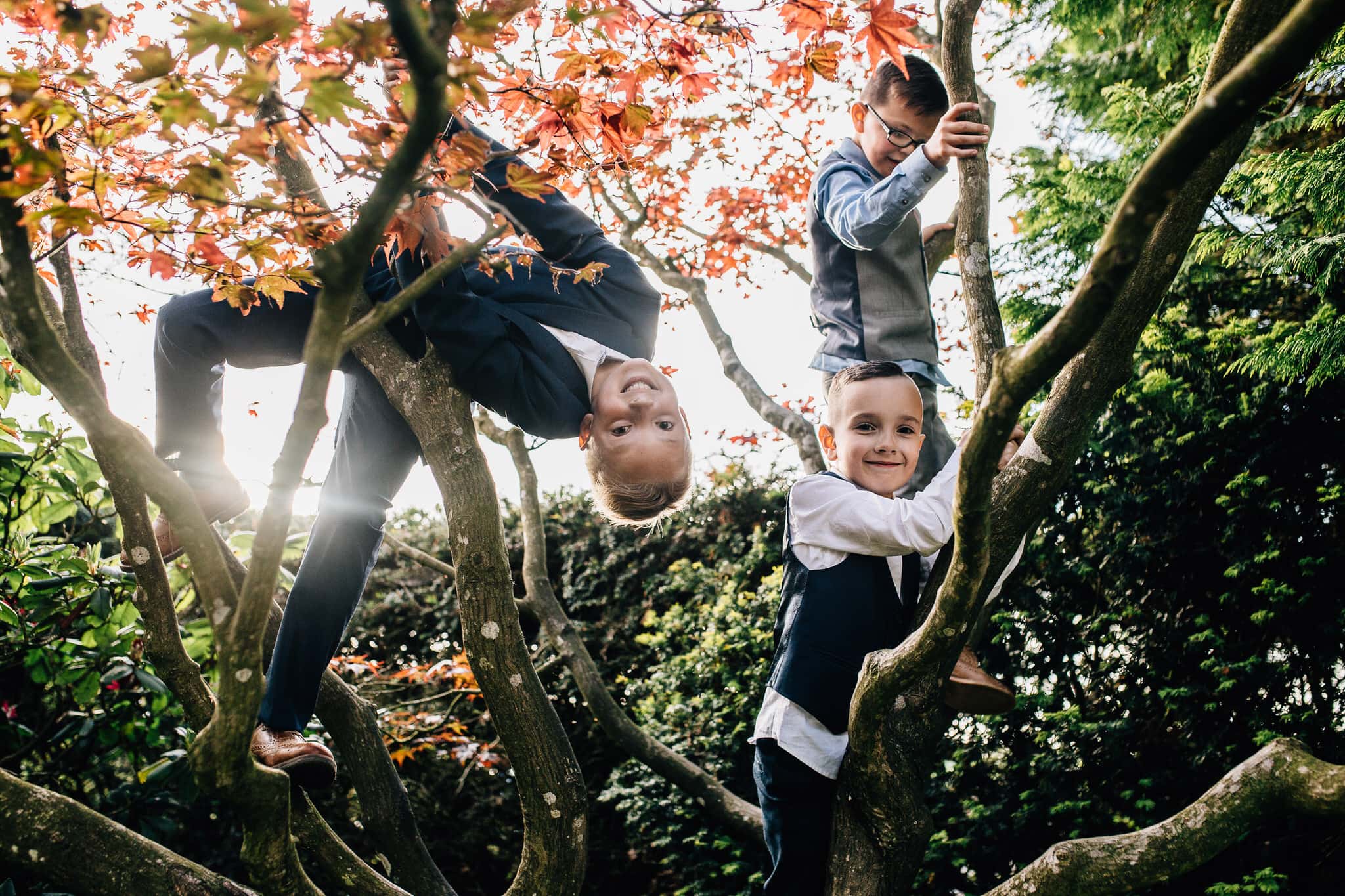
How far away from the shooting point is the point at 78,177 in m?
1.72

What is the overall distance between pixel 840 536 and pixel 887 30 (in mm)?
1165

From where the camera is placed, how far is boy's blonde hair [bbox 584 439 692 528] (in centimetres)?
227

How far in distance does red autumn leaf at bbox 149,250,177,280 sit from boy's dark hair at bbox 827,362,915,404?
1.64m

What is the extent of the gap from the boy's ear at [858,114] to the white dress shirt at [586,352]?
1.25 metres

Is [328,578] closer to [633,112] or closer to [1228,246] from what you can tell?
[633,112]

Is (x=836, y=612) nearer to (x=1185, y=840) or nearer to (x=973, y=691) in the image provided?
(x=973, y=691)

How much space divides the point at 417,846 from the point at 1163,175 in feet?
8.92

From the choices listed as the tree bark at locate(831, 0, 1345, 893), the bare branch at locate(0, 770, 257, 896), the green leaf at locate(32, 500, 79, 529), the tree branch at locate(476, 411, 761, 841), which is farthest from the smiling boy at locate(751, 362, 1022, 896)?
the green leaf at locate(32, 500, 79, 529)

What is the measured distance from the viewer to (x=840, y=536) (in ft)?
7.31

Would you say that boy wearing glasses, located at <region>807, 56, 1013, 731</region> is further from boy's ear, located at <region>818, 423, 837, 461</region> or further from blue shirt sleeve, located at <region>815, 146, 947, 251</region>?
boy's ear, located at <region>818, 423, 837, 461</region>

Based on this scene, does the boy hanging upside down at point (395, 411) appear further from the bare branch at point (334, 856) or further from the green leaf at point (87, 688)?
the green leaf at point (87, 688)

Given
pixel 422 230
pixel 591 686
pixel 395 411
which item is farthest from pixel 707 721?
pixel 422 230

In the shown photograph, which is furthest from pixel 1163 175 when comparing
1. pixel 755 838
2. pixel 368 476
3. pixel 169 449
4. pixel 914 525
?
pixel 755 838

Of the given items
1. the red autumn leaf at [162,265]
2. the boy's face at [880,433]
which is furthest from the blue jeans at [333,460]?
the boy's face at [880,433]
